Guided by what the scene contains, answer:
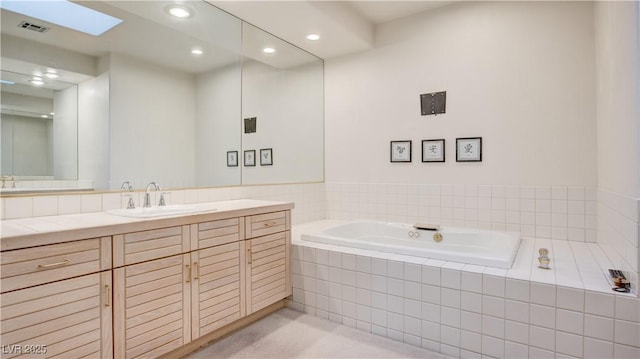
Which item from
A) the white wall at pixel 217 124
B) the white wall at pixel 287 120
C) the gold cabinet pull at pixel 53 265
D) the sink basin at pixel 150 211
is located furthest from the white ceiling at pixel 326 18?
the gold cabinet pull at pixel 53 265

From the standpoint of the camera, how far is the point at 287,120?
392 centimetres

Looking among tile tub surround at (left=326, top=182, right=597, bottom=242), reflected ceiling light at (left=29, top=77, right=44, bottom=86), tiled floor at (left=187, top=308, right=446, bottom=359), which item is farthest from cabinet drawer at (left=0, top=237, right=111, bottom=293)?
tile tub surround at (left=326, top=182, right=597, bottom=242)

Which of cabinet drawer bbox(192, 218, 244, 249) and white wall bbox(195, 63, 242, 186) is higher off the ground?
white wall bbox(195, 63, 242, 186)

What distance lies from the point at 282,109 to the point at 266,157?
624mm

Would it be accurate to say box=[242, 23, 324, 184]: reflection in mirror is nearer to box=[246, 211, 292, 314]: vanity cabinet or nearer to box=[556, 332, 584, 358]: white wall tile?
box=[246, 211, 292, 314]: vanity cabinet

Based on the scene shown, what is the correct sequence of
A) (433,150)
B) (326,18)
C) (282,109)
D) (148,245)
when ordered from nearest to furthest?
(148,245) → (326,18) → (433,150) → (282,109)

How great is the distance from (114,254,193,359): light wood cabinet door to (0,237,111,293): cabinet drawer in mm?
122

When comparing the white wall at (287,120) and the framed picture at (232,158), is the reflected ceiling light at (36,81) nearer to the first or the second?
the framed picture at (232,158)

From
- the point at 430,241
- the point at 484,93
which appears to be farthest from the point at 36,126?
the point at 484,93

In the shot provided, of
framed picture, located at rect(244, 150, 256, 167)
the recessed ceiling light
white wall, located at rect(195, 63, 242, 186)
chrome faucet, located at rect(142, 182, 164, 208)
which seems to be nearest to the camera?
chrome faucet, located at rect(142, 182, 164, 208)

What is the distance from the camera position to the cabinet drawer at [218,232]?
6.53 feet

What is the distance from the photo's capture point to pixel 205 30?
282cm

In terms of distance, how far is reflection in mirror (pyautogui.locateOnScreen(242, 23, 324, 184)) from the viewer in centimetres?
341

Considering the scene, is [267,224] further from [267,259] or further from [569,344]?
[569,344]
